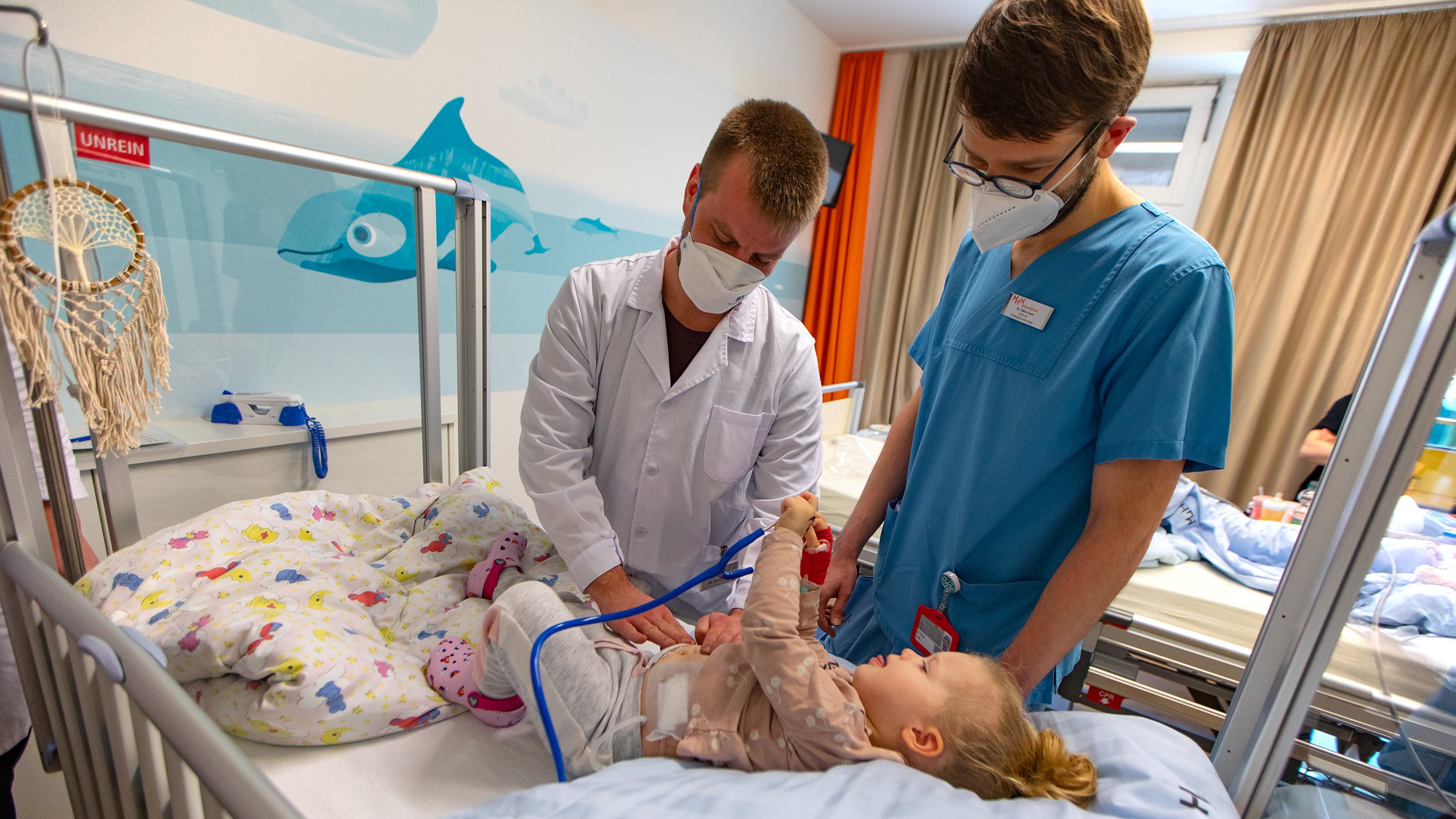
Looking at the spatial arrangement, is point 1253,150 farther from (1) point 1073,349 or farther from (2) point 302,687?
(2) point 302,687

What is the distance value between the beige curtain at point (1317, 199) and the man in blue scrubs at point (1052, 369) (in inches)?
112

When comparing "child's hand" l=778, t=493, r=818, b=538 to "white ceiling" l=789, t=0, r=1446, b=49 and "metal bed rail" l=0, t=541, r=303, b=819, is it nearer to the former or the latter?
"metal bed rail" l=0, t=541, r=303, b=819

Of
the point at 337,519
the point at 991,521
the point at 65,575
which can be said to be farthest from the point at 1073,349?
the point at 65,575

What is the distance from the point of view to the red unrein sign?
102 cm

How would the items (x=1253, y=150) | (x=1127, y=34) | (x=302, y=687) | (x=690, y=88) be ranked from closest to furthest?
(x=1127, y=34)
(x=302, y=687)
(x=690, y=88)
(x=1253, y=150)

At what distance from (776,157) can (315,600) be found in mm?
1174

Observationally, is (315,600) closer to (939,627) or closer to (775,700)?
(775,700)

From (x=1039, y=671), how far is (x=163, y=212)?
2165 mm

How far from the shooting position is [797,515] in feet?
3.32

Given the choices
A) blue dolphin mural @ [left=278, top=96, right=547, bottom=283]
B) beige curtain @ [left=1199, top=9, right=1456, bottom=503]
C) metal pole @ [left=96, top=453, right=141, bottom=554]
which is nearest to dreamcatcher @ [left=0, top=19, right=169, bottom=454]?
metal pole @ [left=96, top=453, right=141, bottom=554]

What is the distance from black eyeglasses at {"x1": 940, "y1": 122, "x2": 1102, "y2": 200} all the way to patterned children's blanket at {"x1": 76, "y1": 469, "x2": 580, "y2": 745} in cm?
107

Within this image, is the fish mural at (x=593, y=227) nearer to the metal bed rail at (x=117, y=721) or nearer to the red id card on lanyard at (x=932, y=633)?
the metal bed rail at (x=117, y=721)

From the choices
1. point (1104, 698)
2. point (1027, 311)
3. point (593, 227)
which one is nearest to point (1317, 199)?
point (1104, 698)

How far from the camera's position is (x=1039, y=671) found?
3.25 ft
